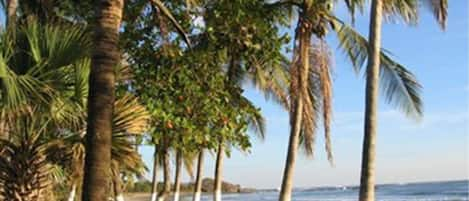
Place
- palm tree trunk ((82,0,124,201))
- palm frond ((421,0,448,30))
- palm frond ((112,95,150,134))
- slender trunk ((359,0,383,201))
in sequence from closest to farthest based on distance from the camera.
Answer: palm tree trunk ((82,0,124,201))
palm frond ((112,95,150,134))
slender trunk ((359,0,383,201))
palm frond ((421,0,448,30))

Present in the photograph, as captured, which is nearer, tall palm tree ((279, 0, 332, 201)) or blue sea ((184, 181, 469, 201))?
tall palm tree ((279, 0, 332, 201))

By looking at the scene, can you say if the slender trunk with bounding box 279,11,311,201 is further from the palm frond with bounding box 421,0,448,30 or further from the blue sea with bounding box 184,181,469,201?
the blue sea with bounding box 184,181,469,201

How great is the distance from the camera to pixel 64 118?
7.68 meters

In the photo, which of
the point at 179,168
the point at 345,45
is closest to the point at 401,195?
the point at 179,168

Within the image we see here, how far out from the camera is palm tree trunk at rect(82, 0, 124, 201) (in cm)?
556

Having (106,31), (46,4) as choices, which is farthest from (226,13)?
(106,31)

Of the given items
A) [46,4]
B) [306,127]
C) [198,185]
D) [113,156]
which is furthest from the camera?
[198,185]

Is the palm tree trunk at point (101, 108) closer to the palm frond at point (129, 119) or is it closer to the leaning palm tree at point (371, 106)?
the palm frond at point (129, 119)

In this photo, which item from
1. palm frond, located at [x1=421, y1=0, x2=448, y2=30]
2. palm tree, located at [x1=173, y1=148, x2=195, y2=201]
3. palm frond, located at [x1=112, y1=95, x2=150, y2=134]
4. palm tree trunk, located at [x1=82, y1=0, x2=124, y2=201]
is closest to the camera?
palm tree trunk, located at [x1=82, y1=0, x2=124, y2=201]

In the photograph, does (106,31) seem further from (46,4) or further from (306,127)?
(306,127)

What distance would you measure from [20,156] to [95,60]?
2.46m

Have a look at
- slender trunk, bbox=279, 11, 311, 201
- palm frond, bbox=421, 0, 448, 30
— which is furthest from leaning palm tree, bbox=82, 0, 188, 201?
slender trunk, bbox=279, 11, 311, 201

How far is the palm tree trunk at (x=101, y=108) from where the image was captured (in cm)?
556

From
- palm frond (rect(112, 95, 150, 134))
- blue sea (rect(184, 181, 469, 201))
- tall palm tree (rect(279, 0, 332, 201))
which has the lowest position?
blue sea (rect(184, 181, 469, 201))
